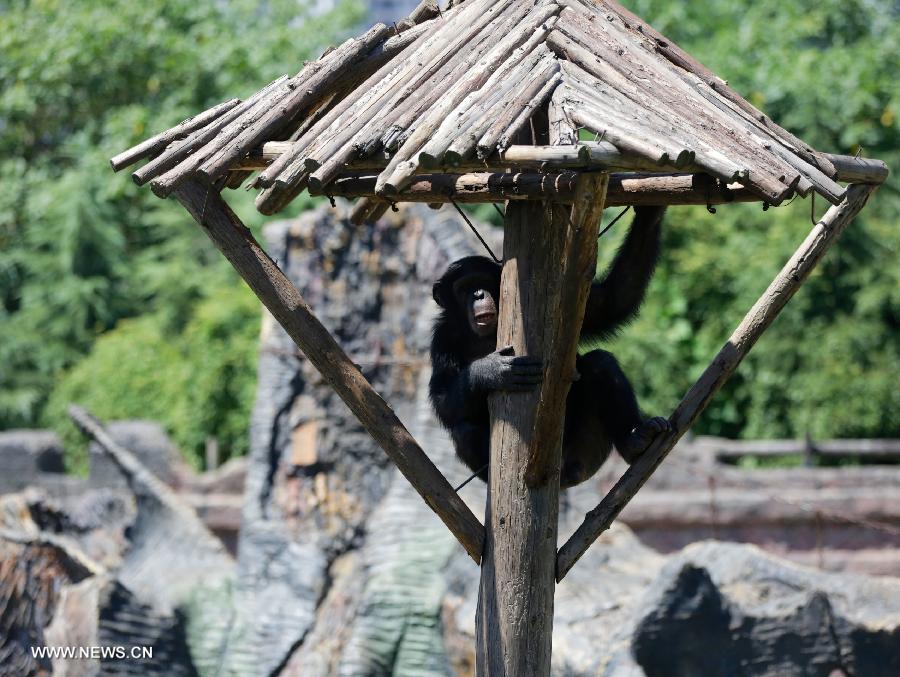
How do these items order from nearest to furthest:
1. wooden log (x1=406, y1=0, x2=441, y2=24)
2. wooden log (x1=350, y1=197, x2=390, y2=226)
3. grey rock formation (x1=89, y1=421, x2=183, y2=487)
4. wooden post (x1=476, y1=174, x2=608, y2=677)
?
wooden post (x1=476, y1=174, x2=608, y2=677), wooden log (x1=406, y1=0, x2=441, y2=24), wooden log (x1=350, y1=197, x2=390, y2=226), grey rock formation (x1=89, y1=421, x2=183, y2=487)

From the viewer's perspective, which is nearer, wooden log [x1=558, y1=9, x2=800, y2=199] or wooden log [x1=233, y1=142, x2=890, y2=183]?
wooden log [x1=233, y1=142, x2=890, y2=183]

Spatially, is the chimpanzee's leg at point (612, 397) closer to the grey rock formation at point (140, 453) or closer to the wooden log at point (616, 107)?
the wooden log at point (616, 107)

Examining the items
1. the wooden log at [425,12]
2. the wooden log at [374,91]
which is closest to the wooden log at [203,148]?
the wooden log at [374,91]

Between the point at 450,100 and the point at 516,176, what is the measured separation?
298 mm

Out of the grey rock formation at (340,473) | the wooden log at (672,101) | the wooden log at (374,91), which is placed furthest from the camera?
the grey rock formation at (340,473)

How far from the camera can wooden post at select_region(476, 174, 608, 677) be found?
13.5 ft

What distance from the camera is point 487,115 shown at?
12.1 ft

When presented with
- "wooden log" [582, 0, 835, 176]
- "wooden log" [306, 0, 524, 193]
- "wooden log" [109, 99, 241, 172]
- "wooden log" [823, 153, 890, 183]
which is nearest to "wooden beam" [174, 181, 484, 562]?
"wooden log" [109, 99, 241, 172]

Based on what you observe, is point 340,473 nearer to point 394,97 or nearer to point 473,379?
point 473,379

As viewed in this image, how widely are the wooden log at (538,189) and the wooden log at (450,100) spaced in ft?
0.83

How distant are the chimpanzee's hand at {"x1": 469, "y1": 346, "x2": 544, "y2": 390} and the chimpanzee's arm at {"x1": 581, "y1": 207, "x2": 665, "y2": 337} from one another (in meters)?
0.66

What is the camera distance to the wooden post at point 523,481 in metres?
4.10

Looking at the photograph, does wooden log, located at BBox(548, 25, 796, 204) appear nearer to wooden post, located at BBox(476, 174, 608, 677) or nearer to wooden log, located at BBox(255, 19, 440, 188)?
wooden post, located at BBox(476, 174, 608, 677)

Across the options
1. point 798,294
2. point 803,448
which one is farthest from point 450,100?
point 798,294
